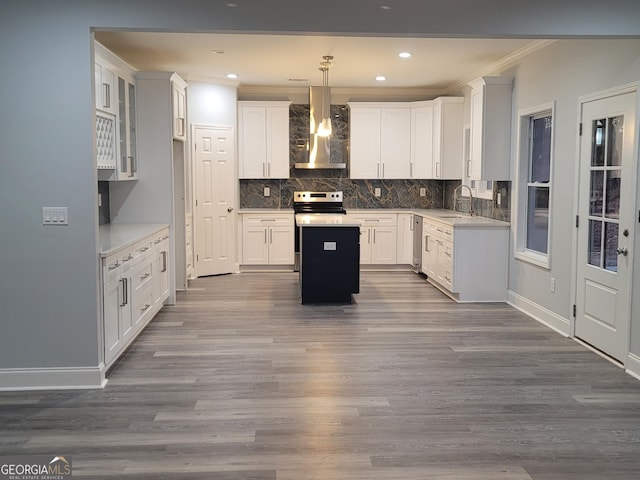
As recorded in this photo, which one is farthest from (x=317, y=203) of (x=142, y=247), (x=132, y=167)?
(x=142, y=247)

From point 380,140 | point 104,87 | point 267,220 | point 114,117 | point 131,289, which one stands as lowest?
point 131,289

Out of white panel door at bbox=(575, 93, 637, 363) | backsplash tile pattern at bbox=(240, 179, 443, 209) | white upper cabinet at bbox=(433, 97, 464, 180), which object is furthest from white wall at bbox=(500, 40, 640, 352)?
backsplash tile pattern at bbox=(240, 179, 443, 209)

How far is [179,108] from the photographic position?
722 cm

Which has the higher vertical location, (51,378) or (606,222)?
(606,222)

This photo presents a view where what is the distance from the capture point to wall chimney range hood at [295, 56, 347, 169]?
8398mm

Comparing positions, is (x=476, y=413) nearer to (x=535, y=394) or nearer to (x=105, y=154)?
(x=535, y=394)

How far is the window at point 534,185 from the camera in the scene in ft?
20.0

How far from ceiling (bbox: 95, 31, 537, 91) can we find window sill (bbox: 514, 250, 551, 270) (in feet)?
6.94

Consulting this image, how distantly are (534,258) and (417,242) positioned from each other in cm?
272

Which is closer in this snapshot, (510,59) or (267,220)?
(510,59)

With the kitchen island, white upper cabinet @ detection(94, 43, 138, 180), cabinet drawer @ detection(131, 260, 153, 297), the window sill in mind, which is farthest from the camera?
the kitchen island

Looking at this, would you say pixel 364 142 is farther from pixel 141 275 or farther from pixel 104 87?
pixel 141 275

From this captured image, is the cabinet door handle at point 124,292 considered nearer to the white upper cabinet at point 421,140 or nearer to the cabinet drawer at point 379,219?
the cabinet drawer at point 379,219

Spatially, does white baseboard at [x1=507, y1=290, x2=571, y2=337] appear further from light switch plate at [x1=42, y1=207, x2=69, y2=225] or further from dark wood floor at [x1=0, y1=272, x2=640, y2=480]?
light switch plate at [x1=42, y1=207, x2=69, y2=225]
